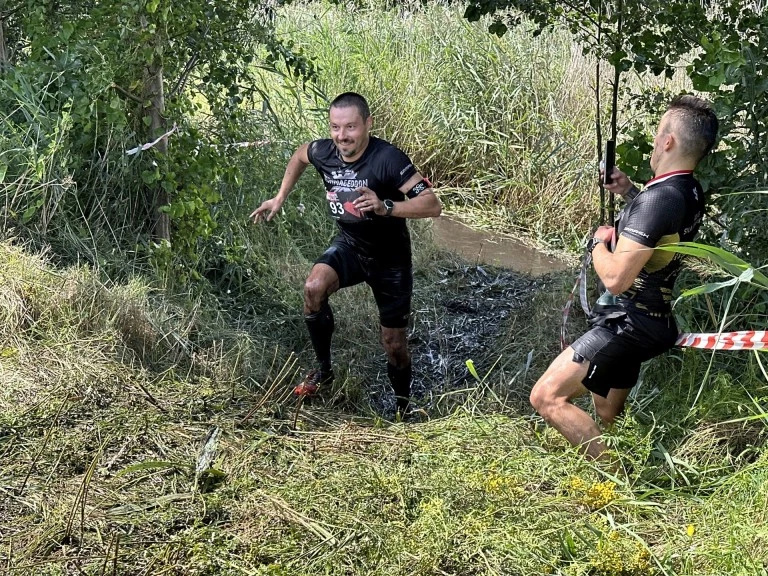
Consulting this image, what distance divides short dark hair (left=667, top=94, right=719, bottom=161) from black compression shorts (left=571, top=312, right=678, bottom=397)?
0.74 meters

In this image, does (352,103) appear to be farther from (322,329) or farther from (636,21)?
(636,21)

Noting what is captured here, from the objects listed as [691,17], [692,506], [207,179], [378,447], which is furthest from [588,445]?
[207,179]

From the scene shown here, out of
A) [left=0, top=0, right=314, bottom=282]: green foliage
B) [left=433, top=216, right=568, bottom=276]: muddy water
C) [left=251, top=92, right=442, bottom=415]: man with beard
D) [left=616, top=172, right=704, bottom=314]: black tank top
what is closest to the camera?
[left=616, top=172, right=704, bottom=314]: black tank top

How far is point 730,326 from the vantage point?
197 inches

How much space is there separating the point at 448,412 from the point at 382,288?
0.86 meters

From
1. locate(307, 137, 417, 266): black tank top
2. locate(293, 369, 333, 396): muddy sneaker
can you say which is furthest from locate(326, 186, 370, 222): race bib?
locate(293, 369, 333, 396): muddy sneaker

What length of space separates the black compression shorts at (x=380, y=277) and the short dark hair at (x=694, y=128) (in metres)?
1.96

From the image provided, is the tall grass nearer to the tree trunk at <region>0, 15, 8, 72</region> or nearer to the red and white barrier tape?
the tree trunk at <region>0, 15, 8, 72</region>

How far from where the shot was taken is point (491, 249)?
858 cm

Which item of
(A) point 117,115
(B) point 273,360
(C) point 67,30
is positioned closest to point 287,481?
(B) point 273,360

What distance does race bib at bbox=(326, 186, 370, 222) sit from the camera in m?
5.23

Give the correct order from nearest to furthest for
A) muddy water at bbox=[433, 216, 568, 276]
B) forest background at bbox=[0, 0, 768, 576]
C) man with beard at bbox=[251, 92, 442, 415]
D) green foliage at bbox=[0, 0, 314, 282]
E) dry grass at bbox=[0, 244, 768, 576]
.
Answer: dry grass at bbox=[0, 244, 768, 576] → forest background at bbox=[0, 0, 768, 576] → man with beard at bbox=[251, 92, 442, 415] → green foliage at bbox=[0, 0, 314, 282] → muddy water at bbox=[433, 216, 568, 276]

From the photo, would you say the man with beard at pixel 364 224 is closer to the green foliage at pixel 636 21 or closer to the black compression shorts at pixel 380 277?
the black compression shorts at pixel 380 277

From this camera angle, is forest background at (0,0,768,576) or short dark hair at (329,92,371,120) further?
short dark hair at (329,92,371,120)
